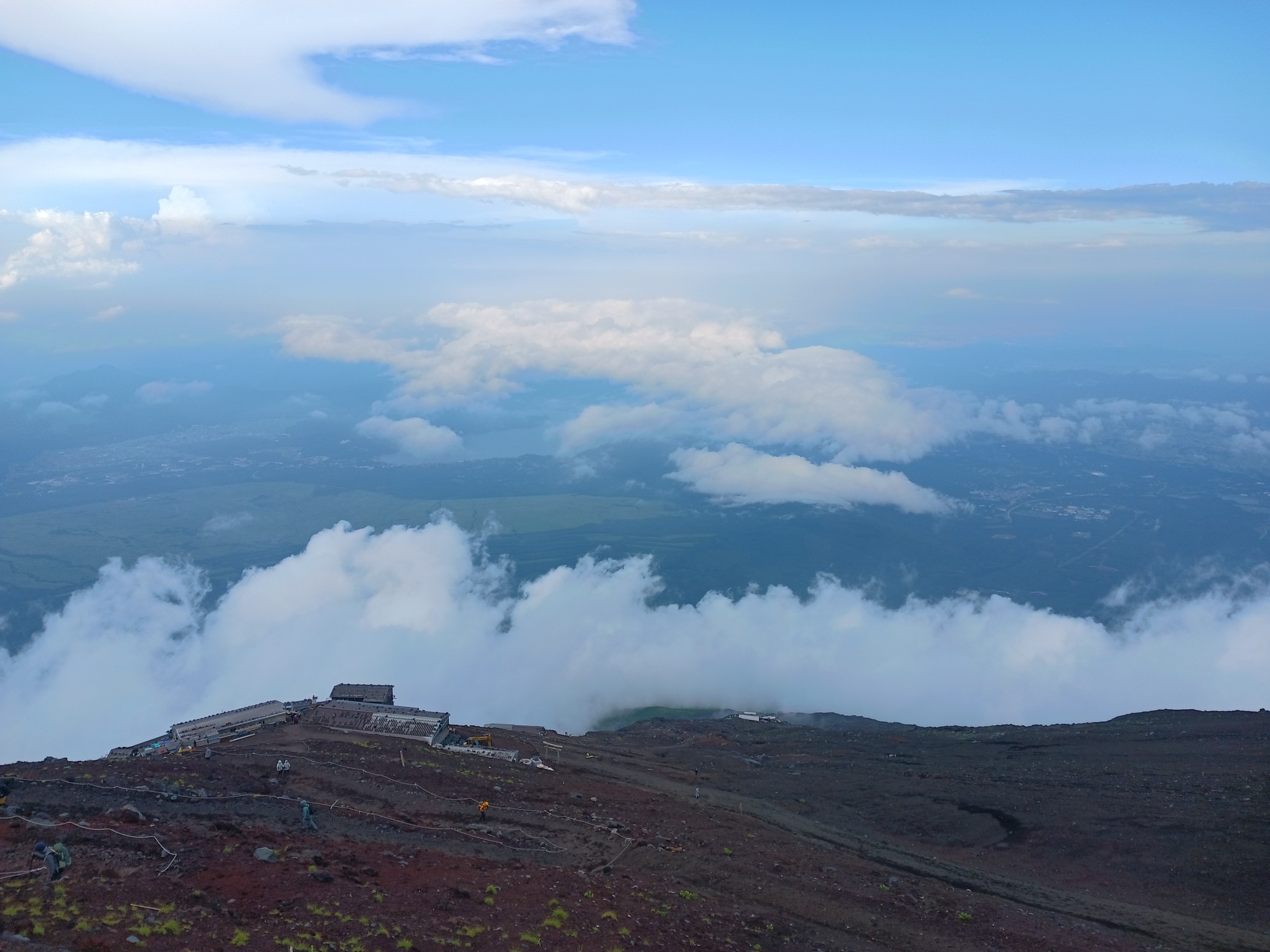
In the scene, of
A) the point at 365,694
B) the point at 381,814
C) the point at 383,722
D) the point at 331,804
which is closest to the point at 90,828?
the point at 331,804

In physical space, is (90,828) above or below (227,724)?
above

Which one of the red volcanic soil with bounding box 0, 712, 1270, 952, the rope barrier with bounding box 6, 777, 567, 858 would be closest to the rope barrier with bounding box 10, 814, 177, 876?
the red volcanic soil with bounding box 0, 712, 1270, 952

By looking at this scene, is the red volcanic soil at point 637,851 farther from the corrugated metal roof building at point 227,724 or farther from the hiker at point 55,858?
the corrugated metal roof building at point 227,724

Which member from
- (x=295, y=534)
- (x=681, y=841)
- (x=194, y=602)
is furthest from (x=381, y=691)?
(x=295, y=534)

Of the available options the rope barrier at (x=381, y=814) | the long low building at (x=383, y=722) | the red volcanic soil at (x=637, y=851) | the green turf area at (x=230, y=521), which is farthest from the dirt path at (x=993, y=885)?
the green turf area at (x=230, y=521)

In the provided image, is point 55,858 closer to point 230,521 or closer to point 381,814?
point 381,814
